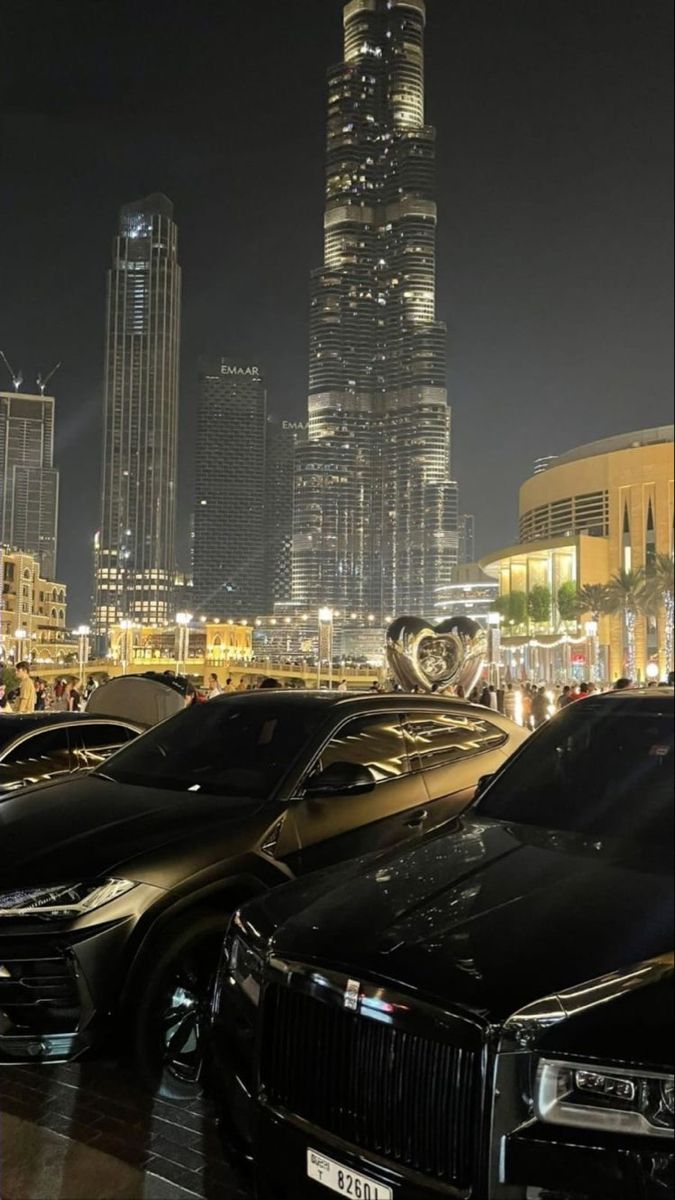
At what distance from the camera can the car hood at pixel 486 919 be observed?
215 centimetres

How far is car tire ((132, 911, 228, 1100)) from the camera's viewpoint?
3.44 m

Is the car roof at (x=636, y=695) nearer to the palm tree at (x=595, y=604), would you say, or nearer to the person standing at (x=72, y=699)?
the palm tree at (x=595, y=604)

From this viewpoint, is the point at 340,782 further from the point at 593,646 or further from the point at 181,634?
the point at 181,634

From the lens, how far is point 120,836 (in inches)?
148

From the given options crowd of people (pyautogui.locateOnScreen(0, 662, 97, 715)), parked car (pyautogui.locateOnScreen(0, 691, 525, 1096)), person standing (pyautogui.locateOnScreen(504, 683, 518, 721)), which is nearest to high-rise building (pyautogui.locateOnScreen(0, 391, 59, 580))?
→ crowd of people (pyautogui.locateOnScreen(0, 662, 97, 715))

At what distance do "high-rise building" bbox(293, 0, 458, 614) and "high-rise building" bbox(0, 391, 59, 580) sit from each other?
5.19m

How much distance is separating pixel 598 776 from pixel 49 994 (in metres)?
2.22

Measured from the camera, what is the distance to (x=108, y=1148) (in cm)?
310

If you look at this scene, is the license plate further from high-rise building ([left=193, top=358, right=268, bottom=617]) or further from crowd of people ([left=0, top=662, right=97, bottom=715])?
high-rise building ([left=193, top=358, right=268, bottom=617])

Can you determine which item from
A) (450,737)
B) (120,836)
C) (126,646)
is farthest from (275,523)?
(120,836)

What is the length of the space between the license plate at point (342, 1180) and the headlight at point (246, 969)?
448 mm

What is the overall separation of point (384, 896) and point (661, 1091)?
961 mm

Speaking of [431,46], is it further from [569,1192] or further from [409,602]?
[409,602]

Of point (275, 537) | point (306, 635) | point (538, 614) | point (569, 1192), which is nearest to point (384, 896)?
point (569, 1192)
